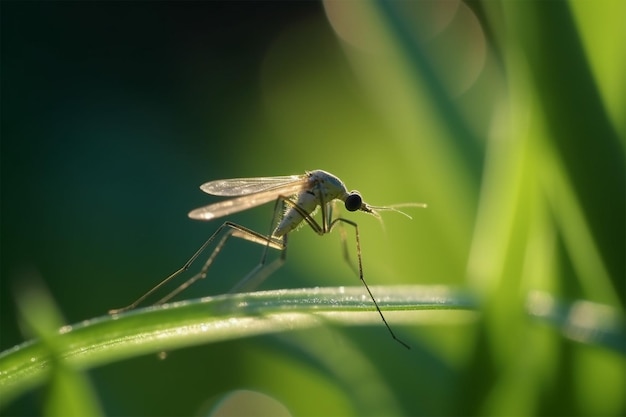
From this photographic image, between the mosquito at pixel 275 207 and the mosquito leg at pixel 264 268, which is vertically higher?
the mosquito at pixel 275 207

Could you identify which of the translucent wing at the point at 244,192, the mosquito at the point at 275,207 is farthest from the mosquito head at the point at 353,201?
the translucent wing at the point at 244,192

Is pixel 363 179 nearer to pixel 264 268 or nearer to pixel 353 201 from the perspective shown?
pixel 353 201

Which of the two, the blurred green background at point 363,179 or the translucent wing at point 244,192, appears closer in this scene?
the blurred green background at point 363,179

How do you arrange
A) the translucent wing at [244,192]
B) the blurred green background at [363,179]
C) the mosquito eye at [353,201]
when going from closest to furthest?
the blurred green background at [363,179], the translucent wing at [244,192], the mosquito eye at [353,201]

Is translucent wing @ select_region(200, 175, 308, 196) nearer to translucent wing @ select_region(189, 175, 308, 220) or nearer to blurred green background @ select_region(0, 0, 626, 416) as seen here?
translucent wing @ select_region(189, 175, 308, 220)

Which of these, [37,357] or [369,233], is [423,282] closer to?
[369,233]

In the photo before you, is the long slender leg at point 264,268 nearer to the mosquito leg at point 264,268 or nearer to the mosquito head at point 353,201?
the mosquito leg at point 264,268

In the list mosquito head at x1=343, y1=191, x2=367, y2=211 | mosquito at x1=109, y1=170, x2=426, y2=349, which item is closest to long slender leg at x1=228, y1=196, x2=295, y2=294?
mosquito at x1=109, y1=170, x2=426, y2=349

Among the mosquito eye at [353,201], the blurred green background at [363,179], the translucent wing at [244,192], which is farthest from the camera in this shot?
the mosquito eye at [353,201]
